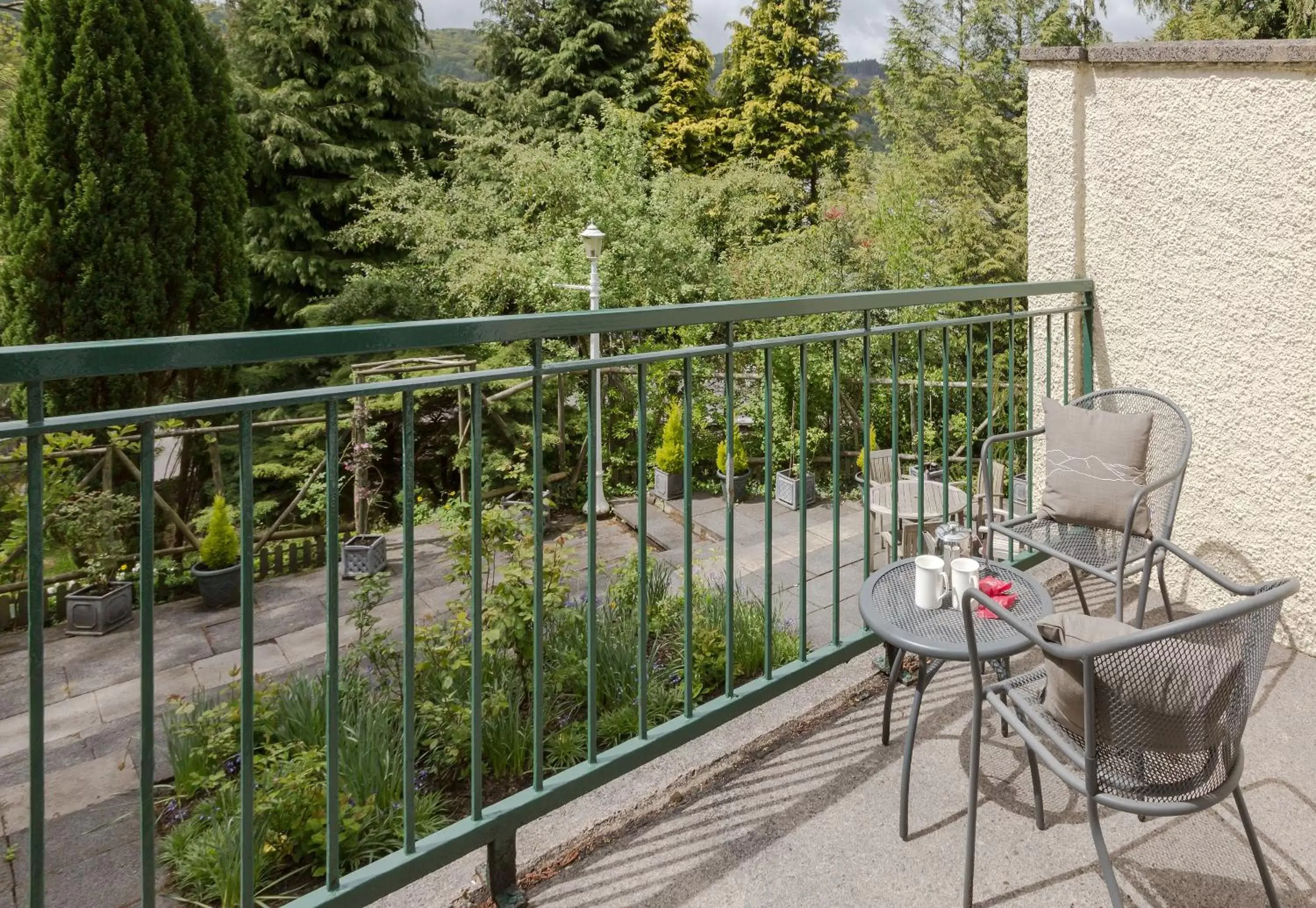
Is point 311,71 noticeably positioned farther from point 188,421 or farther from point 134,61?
point 188,421

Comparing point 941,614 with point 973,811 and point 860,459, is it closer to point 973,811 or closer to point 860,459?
point 973,811

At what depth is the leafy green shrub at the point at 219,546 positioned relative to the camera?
619 centimetres

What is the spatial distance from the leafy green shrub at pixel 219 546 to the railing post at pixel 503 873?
5271 millimetres

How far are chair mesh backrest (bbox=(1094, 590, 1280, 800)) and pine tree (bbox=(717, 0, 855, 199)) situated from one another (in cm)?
1883

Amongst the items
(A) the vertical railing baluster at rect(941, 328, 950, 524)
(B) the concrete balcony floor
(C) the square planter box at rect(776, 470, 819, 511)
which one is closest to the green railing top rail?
(A) the vertical railing baluster at rect(941, 328, 950, 524)

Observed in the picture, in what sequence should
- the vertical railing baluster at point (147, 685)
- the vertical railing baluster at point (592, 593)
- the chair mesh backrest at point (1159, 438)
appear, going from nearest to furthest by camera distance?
1. the vertical railing baluster at point (147, 685)
2. the vertical railing baluster at point (592, 593)
3. the chair mesh backrest at point (1159, 438)

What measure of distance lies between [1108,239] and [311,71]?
14428 mm

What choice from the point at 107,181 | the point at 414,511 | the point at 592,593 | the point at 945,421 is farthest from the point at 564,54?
the point at 414,511

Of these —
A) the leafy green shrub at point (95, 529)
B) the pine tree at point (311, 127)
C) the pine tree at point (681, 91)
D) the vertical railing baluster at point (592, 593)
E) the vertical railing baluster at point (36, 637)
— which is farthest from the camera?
the pine tree at point (681, 91)

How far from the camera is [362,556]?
660 cm

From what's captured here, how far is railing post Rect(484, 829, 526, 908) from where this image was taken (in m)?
1.63

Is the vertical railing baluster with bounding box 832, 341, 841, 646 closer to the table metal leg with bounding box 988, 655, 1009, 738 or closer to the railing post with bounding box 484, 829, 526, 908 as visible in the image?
the table metal leg with bounding box 988, 655, 1009, 738

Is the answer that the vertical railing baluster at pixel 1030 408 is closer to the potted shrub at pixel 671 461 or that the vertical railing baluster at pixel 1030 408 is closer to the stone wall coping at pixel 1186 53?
the stone wall coping at pixel 1186 53

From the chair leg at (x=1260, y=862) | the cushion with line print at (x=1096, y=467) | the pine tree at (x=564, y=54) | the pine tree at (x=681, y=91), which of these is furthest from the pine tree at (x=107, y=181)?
the pine tree at (x=681, y=91)
